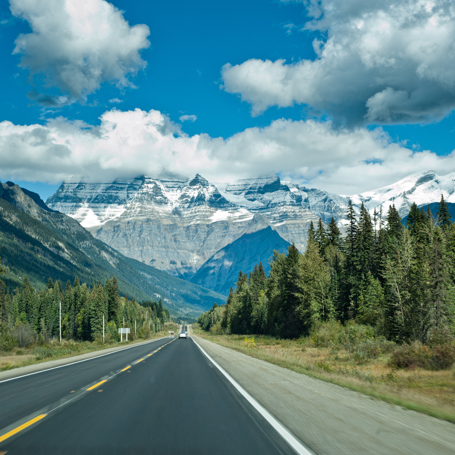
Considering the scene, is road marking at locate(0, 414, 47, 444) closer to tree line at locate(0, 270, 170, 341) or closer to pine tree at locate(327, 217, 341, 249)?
pine tree at locate(327, 217, 341, 249)

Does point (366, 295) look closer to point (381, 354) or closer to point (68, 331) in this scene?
point (381, 354)

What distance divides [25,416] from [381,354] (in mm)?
23053

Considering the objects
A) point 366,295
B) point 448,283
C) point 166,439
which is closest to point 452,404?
point 166,439

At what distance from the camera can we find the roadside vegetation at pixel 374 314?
15.6 meters

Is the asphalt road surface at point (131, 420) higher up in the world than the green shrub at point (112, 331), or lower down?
higher up

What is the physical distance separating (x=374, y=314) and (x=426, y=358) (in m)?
24.7

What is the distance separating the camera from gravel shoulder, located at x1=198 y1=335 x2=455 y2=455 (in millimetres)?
6211

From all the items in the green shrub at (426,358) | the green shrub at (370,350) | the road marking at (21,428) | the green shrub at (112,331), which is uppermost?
the road marking at (21,428)

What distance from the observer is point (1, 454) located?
227 inches

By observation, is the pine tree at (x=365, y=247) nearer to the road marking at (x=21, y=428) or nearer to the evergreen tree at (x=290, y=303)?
the evergreen tree at (x=290, y=303)

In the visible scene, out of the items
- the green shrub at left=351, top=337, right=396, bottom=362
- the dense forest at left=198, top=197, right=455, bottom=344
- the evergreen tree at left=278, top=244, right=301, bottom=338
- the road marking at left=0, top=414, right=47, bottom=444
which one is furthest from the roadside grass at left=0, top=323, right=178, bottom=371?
the evergreen tree at left=278, top=244, right=301, bottom=338

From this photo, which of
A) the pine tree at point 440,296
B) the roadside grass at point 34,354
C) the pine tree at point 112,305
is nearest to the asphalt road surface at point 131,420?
the roadside grass at point 34,354

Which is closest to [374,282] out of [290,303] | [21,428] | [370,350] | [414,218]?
[290,303]

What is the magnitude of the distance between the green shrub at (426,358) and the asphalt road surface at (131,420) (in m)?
9.86
